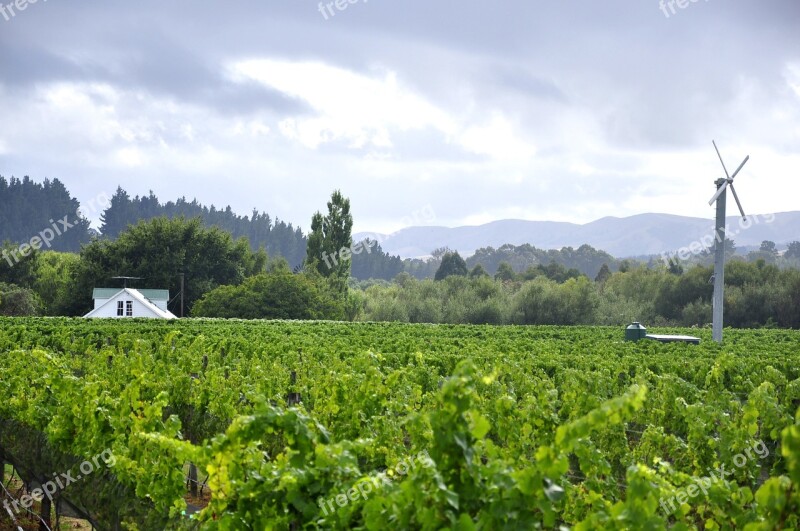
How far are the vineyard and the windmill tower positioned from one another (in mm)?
6753

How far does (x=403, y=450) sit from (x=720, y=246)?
18.0m

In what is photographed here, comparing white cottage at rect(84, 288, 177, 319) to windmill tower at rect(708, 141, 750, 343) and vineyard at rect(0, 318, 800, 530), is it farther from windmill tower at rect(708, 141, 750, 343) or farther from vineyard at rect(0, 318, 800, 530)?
vineyard at rect(0, 318, 800, 530)

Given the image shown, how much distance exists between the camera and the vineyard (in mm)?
4039

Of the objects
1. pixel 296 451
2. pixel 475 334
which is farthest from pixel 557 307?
pixel 296 451

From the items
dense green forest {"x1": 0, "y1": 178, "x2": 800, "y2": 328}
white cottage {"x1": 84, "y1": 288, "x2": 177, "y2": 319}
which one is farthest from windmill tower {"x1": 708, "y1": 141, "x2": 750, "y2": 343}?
white cottage {"x1": 84, "y1": 288, "x2": 177, "y2": 319}

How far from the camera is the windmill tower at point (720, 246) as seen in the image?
2345cm

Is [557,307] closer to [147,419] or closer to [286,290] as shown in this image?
[286,290]

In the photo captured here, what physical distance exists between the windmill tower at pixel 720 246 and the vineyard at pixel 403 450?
6.75m

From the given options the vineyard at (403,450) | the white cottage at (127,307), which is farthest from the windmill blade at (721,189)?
the white cottage at (127,307)

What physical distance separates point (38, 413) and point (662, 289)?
6450cm

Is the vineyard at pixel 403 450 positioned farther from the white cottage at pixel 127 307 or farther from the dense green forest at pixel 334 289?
the dense green forest at pixel 334 289

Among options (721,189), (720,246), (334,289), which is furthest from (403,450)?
(334,289)

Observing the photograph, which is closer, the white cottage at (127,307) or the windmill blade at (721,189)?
the windmill blade at (721,189)

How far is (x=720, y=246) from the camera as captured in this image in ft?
76.7
